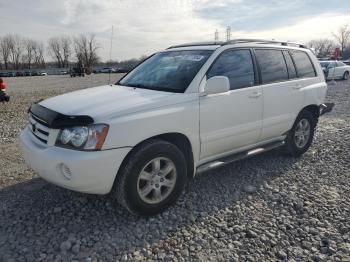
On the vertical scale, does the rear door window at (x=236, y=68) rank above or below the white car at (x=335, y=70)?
below

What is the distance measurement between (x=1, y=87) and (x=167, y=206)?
29.7 ft

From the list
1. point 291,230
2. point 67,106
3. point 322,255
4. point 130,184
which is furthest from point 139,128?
point 322,255

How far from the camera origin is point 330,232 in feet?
10.4

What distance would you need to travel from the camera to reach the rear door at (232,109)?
3678 millimetres

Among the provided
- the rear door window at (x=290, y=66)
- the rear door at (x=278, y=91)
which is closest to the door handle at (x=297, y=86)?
the rear door at (x=278, y=91)

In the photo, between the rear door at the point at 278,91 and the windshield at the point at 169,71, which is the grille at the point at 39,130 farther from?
the rear door at the point at 278,91

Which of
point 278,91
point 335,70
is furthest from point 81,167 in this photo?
point 335,70

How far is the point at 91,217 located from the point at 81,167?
804 mm

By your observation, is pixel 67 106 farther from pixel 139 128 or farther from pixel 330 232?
pixel 330 232

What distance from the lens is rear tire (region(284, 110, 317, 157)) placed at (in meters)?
5.10

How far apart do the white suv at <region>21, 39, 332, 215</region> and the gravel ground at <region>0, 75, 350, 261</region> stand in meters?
0.33

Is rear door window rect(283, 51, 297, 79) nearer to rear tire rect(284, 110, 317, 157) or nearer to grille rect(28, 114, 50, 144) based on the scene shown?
rear tire rect(284, 110, 317, 157)

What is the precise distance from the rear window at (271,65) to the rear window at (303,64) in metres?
0.38

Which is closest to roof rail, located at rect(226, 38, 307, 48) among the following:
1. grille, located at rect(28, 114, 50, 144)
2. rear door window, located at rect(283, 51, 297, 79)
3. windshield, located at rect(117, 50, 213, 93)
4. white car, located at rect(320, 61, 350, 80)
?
rear door window, located at rect(283, 51, 297, 79)
